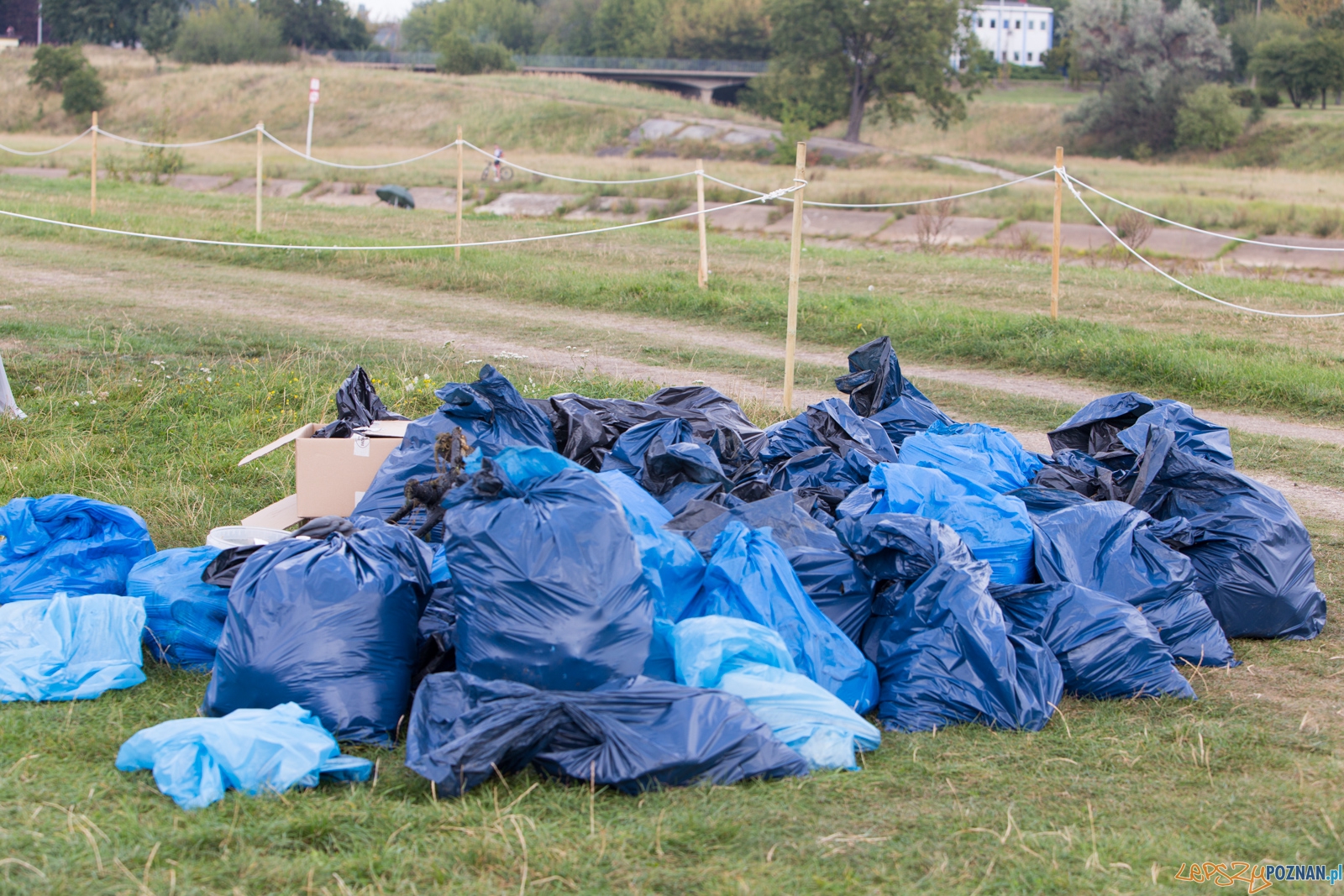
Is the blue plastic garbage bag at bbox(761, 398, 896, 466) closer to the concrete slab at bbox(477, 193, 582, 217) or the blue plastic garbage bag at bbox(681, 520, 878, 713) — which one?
the blue plastic garbage bag at bbox(681, 520, 878, 713)

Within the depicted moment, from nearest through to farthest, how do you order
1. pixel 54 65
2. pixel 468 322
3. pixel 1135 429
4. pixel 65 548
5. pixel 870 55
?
pixel 65 548
pixel 1135 429
pixel 468 322
pixel 870 55
pixel 54 65

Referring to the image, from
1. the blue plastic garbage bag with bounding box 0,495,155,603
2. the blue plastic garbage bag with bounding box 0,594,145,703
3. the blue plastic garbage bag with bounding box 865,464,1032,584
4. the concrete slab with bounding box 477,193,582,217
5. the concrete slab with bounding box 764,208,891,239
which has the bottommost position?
the blue plastic garbage bag with bounding box 0,594,145,703

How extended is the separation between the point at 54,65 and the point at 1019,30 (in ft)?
242

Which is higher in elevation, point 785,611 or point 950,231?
point 950,231

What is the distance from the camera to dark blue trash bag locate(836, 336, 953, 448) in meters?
4.84

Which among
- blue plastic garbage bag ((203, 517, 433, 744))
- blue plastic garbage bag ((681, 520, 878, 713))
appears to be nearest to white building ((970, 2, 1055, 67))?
blue plastic garbage bag ((681, 520, 878, 713))

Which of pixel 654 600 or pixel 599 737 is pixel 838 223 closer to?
pixel 654 600

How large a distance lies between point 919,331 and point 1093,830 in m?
6.67

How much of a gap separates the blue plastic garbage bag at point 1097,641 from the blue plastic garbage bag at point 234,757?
73.6 inches

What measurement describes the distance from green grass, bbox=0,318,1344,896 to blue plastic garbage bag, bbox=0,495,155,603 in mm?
501

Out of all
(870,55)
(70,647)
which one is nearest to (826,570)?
(70,647)

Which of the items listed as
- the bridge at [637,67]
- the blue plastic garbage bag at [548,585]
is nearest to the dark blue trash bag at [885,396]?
the blue plastic garbage bag at [548,585]

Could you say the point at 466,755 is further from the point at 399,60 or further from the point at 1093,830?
the point at 399,60

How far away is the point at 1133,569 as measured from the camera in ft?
11.5
